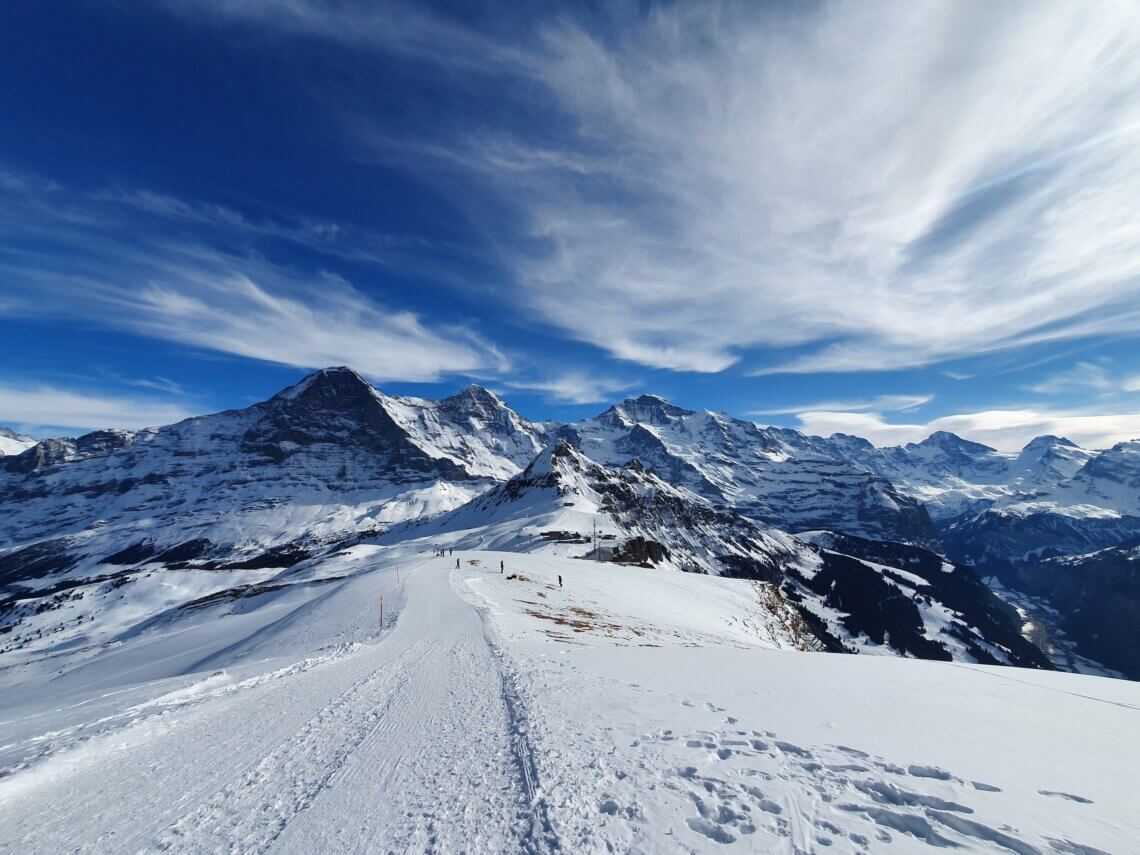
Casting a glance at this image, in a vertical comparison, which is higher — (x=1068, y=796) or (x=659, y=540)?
(x=1068, y=796)

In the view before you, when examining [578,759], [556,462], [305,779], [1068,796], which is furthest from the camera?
[556,462]

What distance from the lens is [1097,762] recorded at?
24.0ft

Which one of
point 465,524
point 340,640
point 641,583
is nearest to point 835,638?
point 465,524

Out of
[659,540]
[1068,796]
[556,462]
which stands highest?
[556,462]

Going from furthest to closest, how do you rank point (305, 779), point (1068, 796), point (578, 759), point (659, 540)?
1. point (659, 540)
2. point (578, 759)
3. point (305, 779)
4. point (1068, 796)

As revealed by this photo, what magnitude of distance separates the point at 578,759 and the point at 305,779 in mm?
3953

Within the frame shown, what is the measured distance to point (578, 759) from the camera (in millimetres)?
7305

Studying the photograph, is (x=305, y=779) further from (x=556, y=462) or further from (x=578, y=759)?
(x=556, y=462)

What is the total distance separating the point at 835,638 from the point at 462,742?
551ft

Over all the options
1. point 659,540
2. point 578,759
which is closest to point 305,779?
point 578,759

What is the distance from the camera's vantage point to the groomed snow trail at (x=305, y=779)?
551cm

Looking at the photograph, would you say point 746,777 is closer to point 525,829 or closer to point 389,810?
point 525,829

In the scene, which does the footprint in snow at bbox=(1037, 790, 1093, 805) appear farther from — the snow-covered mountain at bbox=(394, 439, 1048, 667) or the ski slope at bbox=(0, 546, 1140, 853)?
the snow-covered mountain at bbox=(394, 439, 1048, 667)

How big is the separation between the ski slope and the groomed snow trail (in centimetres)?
4
